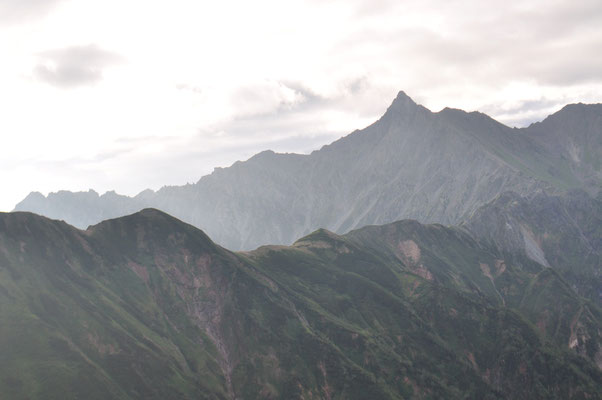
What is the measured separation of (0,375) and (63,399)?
2725cm

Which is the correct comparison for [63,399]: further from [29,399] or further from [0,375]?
[0,375]

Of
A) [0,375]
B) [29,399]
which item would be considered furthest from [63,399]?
[0,375]

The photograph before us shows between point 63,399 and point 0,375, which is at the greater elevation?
point 0,375

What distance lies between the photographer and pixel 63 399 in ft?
655

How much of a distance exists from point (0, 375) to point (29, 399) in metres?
17.6

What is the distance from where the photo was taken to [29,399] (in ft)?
635

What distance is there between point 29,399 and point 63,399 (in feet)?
40.4

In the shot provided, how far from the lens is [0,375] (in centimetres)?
19925
